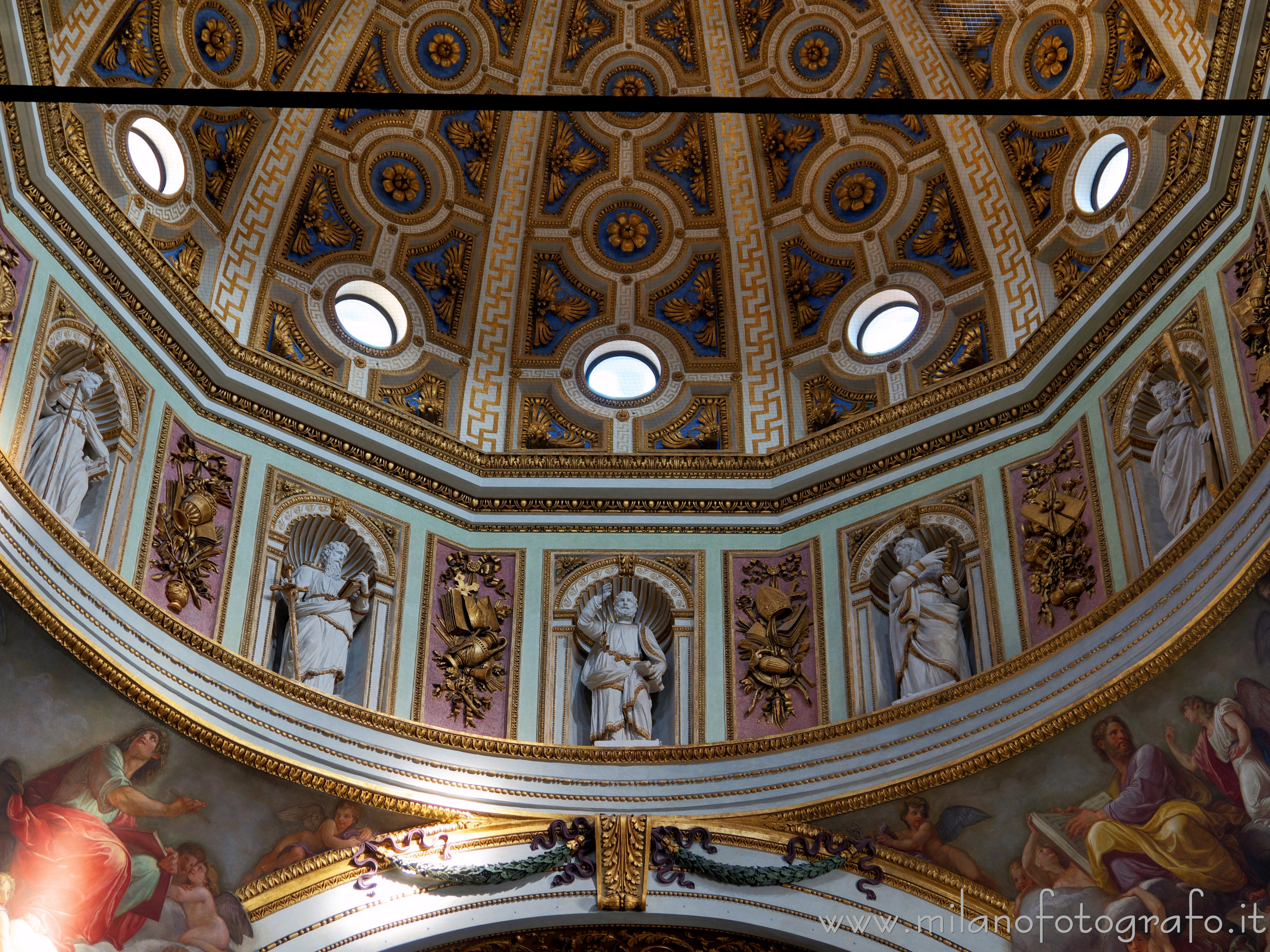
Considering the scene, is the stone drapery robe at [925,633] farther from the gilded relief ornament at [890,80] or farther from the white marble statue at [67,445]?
the white marble statue at [67,445]

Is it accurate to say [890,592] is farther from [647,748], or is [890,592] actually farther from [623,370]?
[623,370]

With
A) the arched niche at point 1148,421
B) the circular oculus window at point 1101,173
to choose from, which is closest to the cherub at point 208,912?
the arched niche at point 1148,421

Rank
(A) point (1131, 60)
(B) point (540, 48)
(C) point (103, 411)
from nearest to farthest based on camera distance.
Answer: (C) point (103, 411) → (A) point (1131, 60) → (B) point (540, 48)

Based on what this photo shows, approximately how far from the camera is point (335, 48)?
71.3ft

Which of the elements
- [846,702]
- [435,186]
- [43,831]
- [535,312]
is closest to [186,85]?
[435,186]

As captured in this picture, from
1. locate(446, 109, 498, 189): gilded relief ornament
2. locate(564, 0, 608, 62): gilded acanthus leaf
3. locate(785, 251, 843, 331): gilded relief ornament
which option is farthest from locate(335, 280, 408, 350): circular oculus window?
locate(785, 251, 843, 331): gilded relief ornament

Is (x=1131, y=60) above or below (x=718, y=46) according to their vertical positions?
below

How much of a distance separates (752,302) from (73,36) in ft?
30.2

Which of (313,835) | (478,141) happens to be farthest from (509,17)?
(313,835)

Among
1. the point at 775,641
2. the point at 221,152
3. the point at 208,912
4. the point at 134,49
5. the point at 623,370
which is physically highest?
the point at 134,49

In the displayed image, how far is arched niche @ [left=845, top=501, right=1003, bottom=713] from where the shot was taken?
1747 centimetres

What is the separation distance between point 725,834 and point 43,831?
6.55m

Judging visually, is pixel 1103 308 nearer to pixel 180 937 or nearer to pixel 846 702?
pixel 846 702

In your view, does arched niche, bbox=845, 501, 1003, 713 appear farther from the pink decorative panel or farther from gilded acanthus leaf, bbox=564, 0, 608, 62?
gilded acanthus leaf, bbox=564, 0, 608, 62
